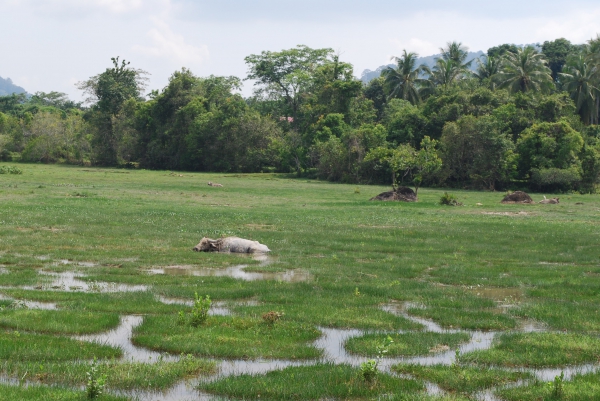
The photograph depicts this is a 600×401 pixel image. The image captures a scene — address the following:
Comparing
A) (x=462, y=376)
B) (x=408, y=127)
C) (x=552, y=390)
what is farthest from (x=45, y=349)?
(x=408, y=127)

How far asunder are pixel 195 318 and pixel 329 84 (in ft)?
242

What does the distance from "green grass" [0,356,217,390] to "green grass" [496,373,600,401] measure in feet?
12.5

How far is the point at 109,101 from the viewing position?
316ft

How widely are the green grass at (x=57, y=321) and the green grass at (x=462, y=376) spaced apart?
491 cm

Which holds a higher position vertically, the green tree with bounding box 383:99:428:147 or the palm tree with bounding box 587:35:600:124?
the palm tree with bounding box 587:35:600:124

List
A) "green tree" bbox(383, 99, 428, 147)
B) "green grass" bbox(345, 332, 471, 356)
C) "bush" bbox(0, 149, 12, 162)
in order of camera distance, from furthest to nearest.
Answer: "bush" bbox(0, 149, 12, 162) < "green tree" bbox(383, 99, 428, 147) < "green grass" bbox(345, 332, 471, 356)

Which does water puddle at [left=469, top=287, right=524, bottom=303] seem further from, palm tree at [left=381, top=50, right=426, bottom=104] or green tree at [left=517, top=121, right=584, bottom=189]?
palm tree at [left=381, top=50, right=426, bottom=104]

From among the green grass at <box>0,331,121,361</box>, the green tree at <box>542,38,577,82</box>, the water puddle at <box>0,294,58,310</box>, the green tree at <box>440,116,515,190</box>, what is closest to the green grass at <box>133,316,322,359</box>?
the green grass at <box>0,331,121,361</box>

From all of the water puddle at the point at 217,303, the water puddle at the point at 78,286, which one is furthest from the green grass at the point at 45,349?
the water puddle at the point at 78,286

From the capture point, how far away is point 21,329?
1029 cm

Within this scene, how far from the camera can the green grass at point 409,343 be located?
9875 millimetres

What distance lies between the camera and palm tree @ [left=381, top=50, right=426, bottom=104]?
89.6m

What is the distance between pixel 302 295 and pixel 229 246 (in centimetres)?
639

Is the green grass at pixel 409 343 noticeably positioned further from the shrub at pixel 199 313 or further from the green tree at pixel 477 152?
the green tree at pixel 477 152
